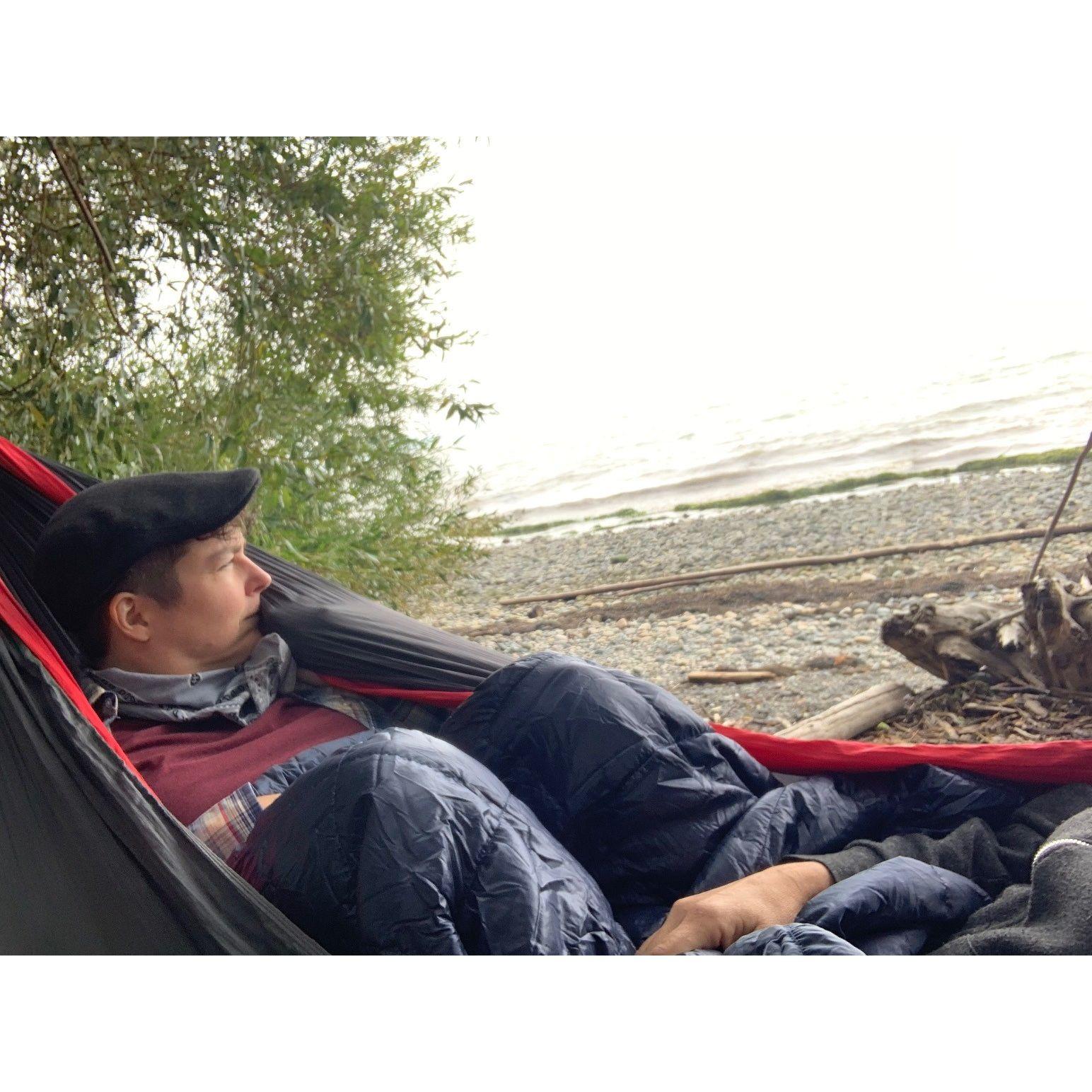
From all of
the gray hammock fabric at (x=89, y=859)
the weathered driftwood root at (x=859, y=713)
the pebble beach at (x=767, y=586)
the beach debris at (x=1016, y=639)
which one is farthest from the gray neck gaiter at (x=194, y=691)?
the pebble beach at (x=767, y=586)

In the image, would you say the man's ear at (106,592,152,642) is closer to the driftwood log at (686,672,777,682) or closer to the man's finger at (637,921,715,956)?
the man's finger at (637,921,715,956)

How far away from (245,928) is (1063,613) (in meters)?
1.70

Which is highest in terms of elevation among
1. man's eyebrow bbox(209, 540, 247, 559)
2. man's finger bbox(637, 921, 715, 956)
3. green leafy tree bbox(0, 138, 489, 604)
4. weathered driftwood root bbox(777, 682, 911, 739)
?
green leafy tree bbox(0, 138, 489, 604)

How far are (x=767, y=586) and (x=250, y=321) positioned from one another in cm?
176

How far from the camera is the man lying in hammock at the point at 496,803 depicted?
3.63 feet

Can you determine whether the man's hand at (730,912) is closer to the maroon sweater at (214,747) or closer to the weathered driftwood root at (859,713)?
the maroon sweater at (214,747)

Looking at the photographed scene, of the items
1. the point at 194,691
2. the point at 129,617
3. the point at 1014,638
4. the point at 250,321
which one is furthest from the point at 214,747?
the point at 1014,638

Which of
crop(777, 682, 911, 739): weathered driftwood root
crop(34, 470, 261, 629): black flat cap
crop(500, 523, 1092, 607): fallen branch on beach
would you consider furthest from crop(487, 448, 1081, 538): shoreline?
crop(34, 470, 261, 629): black flat cap

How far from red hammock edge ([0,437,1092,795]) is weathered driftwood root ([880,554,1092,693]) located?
875mm

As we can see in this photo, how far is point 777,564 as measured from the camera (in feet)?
11.0

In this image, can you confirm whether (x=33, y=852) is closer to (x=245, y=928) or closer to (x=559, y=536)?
(x=245, y=928)

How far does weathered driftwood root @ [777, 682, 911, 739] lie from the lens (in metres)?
2.37
